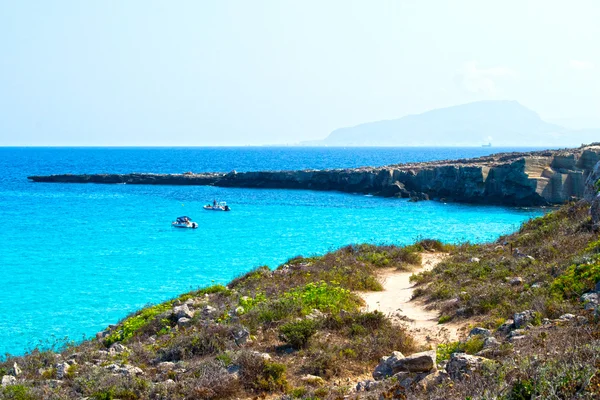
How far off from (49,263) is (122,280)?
687 cm

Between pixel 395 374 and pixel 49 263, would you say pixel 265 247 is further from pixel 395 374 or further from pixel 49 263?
pixel 395 374

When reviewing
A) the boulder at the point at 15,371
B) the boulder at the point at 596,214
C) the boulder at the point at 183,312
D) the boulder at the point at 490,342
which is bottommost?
the boulder at the point at 15,371

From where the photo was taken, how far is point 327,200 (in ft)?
211

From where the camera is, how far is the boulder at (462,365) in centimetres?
768

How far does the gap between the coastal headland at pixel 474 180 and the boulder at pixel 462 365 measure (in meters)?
41.7

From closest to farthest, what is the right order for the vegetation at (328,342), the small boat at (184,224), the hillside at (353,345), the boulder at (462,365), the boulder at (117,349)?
the vegetation at (328,342)
the hillside at (353,345)
the boulder at (462,365)
the boulder at (117,349)
the small boat at (184,224)

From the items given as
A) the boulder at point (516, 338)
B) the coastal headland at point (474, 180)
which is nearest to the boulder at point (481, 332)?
the boulder at point (516, 338)

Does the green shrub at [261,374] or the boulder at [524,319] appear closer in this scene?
the green shrub at [261,374]

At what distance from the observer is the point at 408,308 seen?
50.0 feet

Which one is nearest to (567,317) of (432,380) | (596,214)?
(432,380)

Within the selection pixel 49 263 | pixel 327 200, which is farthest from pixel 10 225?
pixel 327 200

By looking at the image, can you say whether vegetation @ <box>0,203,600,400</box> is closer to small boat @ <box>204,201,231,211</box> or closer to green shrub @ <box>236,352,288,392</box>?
green shrub @ <box>236,352,288,392</box>

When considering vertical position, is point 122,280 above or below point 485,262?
below

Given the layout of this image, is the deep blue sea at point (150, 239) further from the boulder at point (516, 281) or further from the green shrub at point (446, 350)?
the boulder at point (516, 281)
